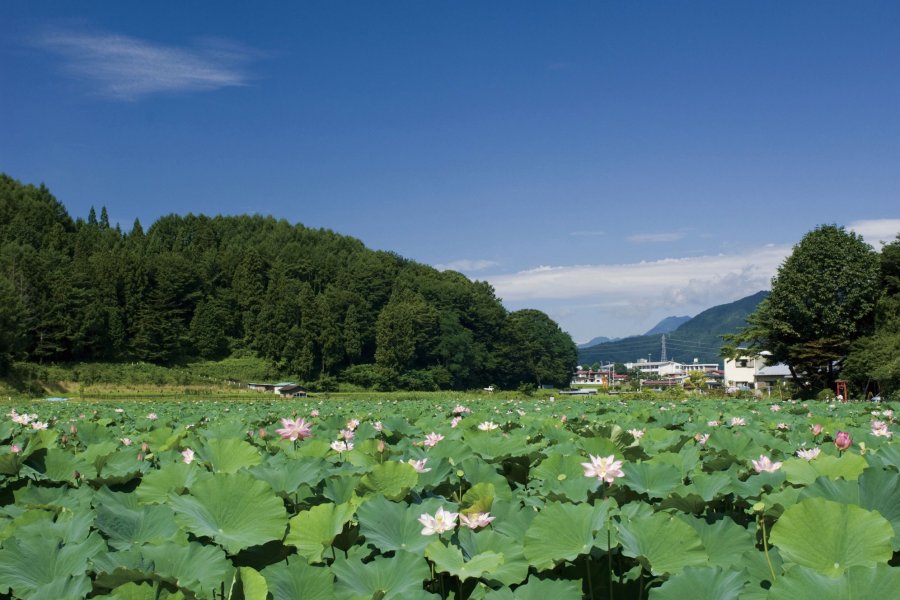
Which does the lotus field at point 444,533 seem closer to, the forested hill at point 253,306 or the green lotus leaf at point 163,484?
the green lotus leaf at point 163,484

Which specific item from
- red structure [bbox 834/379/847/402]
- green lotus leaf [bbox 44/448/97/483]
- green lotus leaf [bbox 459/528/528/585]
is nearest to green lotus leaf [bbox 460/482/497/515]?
green lotus leaf [bbox 459/528/528/585]

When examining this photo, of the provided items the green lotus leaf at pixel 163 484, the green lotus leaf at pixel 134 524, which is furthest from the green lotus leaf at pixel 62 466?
the green lotus leaf at pixel 134 524

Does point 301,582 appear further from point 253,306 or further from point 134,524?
point 253,306

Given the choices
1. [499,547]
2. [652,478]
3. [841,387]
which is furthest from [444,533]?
[841,387]

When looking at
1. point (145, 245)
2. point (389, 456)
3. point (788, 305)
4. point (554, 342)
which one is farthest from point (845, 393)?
point (145, 245)

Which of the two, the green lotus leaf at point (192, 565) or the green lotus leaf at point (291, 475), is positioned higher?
the green lotus leaf at point (291, 475)

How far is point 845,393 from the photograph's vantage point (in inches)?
1524

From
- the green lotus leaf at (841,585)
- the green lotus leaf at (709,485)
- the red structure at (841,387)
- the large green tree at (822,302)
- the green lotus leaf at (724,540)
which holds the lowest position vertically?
the red structure at (841,387)

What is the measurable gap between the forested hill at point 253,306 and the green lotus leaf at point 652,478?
221 ft

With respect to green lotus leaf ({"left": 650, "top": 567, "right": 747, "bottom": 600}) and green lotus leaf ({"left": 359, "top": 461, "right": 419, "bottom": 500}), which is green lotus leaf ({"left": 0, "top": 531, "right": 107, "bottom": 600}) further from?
green lotus leaf ({"left": 650, "top": 567, "right": 747, "bottom": 600})

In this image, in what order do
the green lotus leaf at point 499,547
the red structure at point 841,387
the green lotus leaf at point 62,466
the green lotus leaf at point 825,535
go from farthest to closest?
the red structure at point 841,387
the green lotus leaf at point 62,466
the green lotus leaf at point 499,547
the green lotus leaf at point 825,535

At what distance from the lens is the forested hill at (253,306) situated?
73.5 metres

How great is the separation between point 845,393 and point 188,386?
45616 millimetres

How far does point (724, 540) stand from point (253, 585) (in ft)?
4.86
